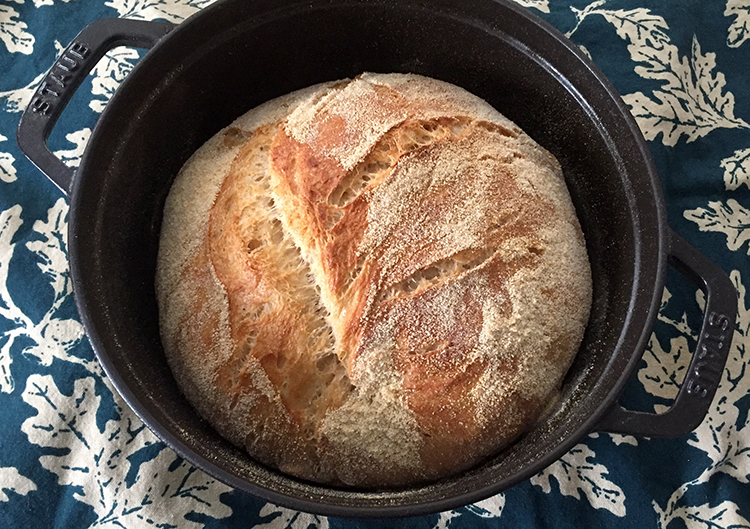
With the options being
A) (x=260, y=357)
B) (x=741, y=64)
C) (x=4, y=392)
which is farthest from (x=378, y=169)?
(x=741, y=64)

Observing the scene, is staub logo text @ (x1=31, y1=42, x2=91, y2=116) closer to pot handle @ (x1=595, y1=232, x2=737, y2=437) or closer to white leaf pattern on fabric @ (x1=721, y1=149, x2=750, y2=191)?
pot handle @ (x1=595, y1=232, x2=737, y2=437)

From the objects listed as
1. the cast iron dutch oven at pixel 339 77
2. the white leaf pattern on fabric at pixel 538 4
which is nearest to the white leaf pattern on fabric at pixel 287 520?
the cast iron dutch oven at pixel 339 77

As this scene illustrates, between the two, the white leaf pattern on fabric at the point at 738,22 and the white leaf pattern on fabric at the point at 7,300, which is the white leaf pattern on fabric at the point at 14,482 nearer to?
the white leaf pattern on fabric at the point at 7,300

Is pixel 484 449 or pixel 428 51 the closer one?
pixel 484 449

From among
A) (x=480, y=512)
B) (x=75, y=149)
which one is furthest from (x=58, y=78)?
(x=480, y=512)

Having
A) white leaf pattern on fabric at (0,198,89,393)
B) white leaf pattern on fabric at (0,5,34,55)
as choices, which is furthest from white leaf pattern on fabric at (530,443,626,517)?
white leaf pattern on fabric at (0,5,34,55)

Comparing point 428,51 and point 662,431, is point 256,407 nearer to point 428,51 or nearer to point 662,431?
point 662,431

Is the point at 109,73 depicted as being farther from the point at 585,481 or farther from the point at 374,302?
the point at 585,481
